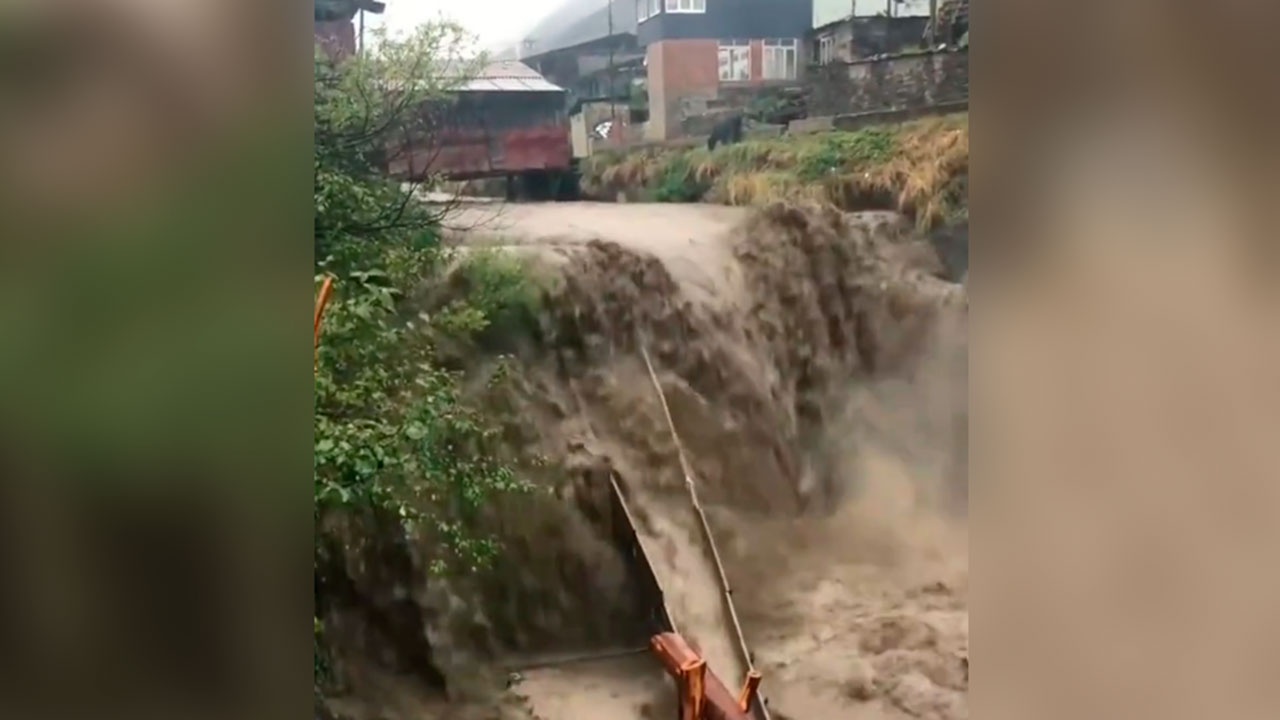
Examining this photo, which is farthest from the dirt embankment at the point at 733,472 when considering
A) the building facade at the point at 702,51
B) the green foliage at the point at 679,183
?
the building facade at the point at 702,51

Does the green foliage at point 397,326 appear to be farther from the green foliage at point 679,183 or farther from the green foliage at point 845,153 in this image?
the green foliage at point 845,153

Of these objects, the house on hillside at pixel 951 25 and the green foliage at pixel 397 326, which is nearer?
the green foliage at pixel 397 326

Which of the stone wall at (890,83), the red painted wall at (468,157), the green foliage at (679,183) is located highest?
the stone wall at (890,83)

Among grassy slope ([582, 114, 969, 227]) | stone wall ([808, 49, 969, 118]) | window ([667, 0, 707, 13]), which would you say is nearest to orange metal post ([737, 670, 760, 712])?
grassy slope ([582, 114, 969, 227])

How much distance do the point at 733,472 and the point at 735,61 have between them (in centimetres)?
48

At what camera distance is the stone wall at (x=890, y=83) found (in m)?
1.42

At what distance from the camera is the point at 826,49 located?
142 centimetres

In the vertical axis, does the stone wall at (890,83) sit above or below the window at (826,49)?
below

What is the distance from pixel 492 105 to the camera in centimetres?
137
